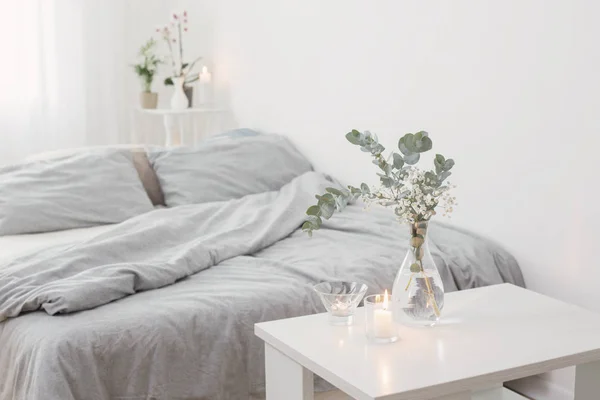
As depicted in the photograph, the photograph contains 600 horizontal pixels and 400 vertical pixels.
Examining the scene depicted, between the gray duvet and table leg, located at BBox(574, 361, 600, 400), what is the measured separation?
585mm

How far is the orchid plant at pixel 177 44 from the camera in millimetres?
3898

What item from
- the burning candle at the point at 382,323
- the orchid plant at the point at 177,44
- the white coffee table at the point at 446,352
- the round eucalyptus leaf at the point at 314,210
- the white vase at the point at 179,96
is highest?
the orchid plant at the point at 177,44

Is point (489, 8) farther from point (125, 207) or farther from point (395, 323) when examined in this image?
point (125, 207)

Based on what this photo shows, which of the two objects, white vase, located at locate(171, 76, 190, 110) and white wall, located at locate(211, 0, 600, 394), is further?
white vase, located at locate(171, 76, 190, 110)

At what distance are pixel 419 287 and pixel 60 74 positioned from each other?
2633mm

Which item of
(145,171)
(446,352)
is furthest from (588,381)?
(145,171)

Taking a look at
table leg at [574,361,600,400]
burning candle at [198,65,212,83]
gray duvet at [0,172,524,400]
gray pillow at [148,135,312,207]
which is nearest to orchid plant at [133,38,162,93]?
burning candle at [198,65,212,83]

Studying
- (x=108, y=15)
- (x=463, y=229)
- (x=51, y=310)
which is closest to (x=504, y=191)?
(x=463, y=229)

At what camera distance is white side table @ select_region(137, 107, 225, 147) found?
12.8 feet

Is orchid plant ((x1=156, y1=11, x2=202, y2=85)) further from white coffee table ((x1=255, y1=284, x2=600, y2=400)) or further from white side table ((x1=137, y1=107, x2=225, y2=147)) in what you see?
white coffee table ((x1=255, y1=284, x2=600, y2=400))

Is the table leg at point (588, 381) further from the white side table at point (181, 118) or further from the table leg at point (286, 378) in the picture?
the white side table at point (181, 118)

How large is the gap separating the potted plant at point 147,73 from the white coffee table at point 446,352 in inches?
Result: 93.2

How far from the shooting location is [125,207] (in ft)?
9.98

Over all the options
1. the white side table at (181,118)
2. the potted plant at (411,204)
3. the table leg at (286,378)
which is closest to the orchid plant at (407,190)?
the potted plant at (411,204)
